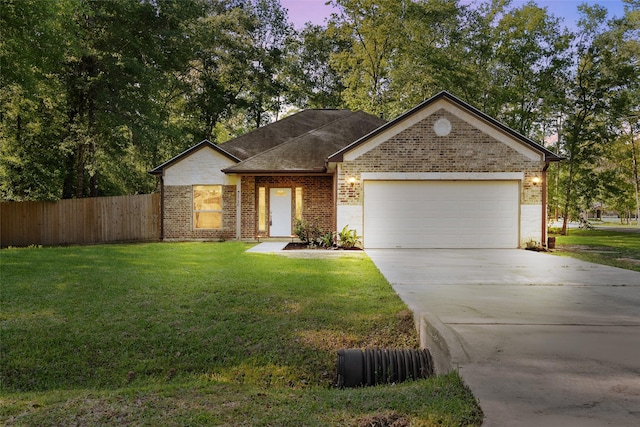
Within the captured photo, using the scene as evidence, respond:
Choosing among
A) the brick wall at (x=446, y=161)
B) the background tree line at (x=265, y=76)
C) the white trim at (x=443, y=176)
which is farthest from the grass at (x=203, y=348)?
the background tree line at (x=265, y=76)

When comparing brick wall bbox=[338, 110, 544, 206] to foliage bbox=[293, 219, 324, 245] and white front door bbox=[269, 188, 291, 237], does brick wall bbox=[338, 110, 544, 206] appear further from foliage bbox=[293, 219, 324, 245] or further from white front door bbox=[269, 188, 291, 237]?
white front door bbox=[269, 188, 291, 237]

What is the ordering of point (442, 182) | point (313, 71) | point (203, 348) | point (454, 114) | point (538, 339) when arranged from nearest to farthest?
point (538, 339)
point (203, 348)
point (454, 114)
point (442, 182)
point (313, 71)

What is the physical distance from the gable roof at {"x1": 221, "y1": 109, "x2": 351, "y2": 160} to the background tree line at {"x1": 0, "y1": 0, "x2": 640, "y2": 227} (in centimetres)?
441

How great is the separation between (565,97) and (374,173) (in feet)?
53.8

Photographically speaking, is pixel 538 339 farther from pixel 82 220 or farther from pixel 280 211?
pixel 82 220

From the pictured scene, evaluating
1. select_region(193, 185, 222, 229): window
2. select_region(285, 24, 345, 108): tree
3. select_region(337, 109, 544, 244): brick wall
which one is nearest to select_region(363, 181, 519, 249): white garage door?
select_region(337, 109, 544, 244): brick wall

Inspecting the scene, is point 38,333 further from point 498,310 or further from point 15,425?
point 498,310

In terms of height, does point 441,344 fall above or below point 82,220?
below

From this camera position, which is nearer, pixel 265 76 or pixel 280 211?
pixel 280 211

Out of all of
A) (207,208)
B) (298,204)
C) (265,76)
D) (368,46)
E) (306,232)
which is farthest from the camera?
(265,76)

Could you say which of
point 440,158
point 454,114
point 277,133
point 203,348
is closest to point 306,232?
point 440,158

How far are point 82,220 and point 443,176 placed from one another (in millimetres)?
14153

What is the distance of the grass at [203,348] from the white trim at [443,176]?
5754mm

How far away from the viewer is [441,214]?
14164mm
